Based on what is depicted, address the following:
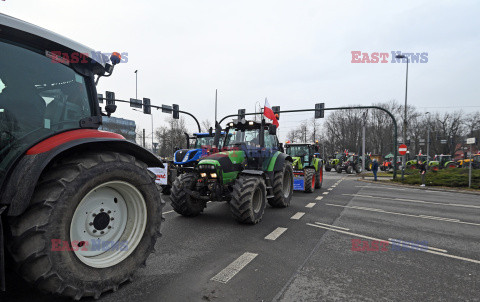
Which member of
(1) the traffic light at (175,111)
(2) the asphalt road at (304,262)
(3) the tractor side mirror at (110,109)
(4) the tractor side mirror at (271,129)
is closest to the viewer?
(2) the asphalt road at (304,262)

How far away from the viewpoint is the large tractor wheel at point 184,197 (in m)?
5.69

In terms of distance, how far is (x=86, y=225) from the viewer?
2434 mm

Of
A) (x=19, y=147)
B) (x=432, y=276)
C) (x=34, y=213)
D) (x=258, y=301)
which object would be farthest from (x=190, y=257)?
(x=432, y=276)

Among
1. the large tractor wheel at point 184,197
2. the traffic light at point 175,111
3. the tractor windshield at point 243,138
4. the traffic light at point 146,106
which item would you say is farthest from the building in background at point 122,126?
the traffic light at point 175,111

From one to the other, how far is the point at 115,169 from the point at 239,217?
124 inches

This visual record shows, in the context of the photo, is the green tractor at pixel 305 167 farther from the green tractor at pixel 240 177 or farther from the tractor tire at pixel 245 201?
the tractor tire at pixel 245 201

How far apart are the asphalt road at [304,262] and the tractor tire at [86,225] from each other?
348 millimetres

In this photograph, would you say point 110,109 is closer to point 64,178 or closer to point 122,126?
point 64,178

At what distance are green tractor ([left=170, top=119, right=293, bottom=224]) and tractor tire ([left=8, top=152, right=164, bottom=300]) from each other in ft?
8.27

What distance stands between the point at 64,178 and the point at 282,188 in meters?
5.61

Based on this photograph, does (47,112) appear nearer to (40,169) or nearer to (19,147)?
(19,147)

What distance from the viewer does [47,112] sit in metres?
2.37

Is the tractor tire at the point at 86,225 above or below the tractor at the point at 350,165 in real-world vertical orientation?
above

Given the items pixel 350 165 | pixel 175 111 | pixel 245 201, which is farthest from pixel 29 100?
pixel 350 165
